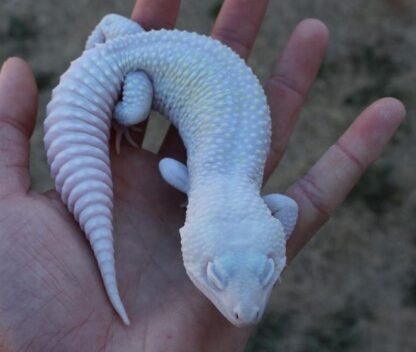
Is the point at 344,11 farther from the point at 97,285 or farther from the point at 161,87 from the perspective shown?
the point at 97,285

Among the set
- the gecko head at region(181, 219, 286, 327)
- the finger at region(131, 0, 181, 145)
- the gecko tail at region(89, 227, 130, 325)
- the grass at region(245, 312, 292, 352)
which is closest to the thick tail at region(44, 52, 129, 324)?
the gecko tail at region(89, 227, 130, 325)

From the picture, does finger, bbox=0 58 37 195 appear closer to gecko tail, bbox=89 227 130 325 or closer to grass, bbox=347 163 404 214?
gecko tail, bbox=89 227 130 325

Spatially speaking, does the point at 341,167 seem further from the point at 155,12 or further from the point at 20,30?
the point at 20,30

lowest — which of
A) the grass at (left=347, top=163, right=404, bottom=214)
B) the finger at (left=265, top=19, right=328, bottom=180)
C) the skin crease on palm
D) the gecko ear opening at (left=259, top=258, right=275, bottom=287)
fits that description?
the grass at (left=347, top=163, right=404, bottom=214)

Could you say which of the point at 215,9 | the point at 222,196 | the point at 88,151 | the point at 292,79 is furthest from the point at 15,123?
the point at 215,9

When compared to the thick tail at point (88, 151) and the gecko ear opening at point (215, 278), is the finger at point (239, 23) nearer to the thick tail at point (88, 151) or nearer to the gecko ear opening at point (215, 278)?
the thick tail at point (88, 151)

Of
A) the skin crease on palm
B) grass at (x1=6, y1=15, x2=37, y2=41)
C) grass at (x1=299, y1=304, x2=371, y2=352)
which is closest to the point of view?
the skin crease on palm
